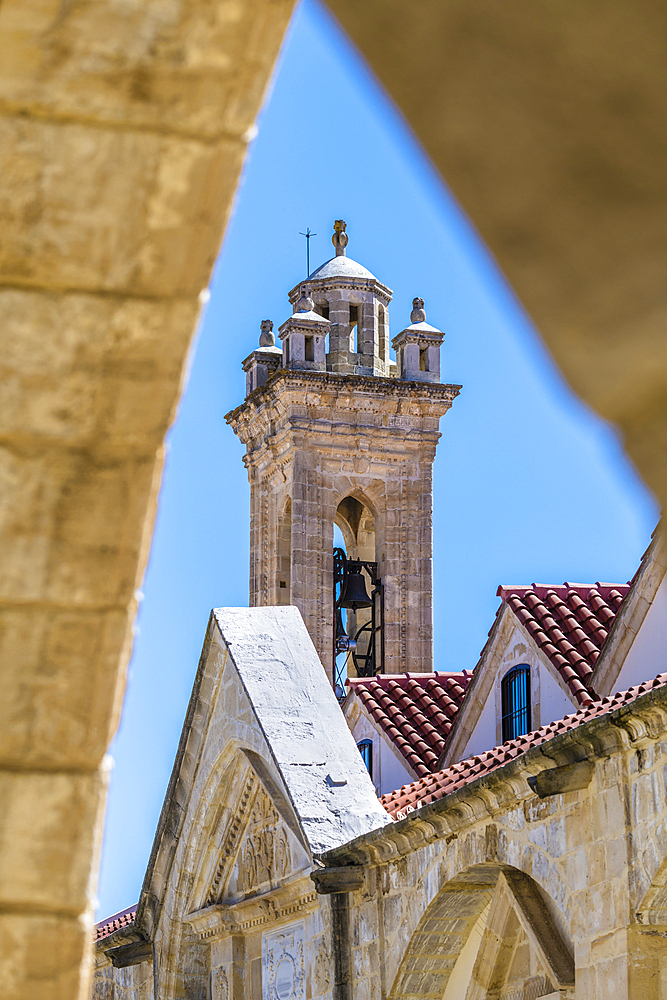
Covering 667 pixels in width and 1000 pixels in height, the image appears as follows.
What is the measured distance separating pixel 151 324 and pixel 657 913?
251 inches

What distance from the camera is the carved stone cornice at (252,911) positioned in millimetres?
11781

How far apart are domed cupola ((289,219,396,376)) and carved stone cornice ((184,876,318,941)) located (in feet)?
81.7

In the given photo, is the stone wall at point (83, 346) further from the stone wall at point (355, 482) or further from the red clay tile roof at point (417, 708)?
the stone wall at point (355, 482)

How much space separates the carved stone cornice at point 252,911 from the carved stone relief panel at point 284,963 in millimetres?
145

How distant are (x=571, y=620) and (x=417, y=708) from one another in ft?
12.3

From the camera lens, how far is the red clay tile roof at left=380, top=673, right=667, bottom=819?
8898 mm

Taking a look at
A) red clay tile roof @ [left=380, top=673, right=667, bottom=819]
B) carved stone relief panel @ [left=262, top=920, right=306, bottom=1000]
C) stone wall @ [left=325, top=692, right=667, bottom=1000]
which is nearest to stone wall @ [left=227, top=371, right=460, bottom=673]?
carved stone relief panel @ [left=262, top=920, right=306, bottom=1000]

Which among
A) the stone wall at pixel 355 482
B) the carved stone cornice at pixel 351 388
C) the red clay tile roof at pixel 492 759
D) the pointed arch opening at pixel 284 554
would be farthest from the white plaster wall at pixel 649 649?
the carved stone cornice at pixel 351 388

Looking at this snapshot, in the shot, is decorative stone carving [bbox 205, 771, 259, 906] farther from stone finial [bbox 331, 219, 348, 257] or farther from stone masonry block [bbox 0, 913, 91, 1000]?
stone finial [bbox 331, 219, 348, 257]

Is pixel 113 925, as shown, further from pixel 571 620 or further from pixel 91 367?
pixel 91 367

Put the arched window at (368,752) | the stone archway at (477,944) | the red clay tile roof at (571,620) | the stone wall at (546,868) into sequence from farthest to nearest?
the arched window at (368,752) → the red clay tile roof at (571,620) → the stone archway at (477,944) → the stone wall at (546,868)

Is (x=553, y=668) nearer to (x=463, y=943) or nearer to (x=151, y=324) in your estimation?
(x=463, y=943)

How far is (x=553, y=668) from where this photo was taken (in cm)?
1276

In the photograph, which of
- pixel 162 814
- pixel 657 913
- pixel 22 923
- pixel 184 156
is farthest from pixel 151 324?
pixel 162 814
